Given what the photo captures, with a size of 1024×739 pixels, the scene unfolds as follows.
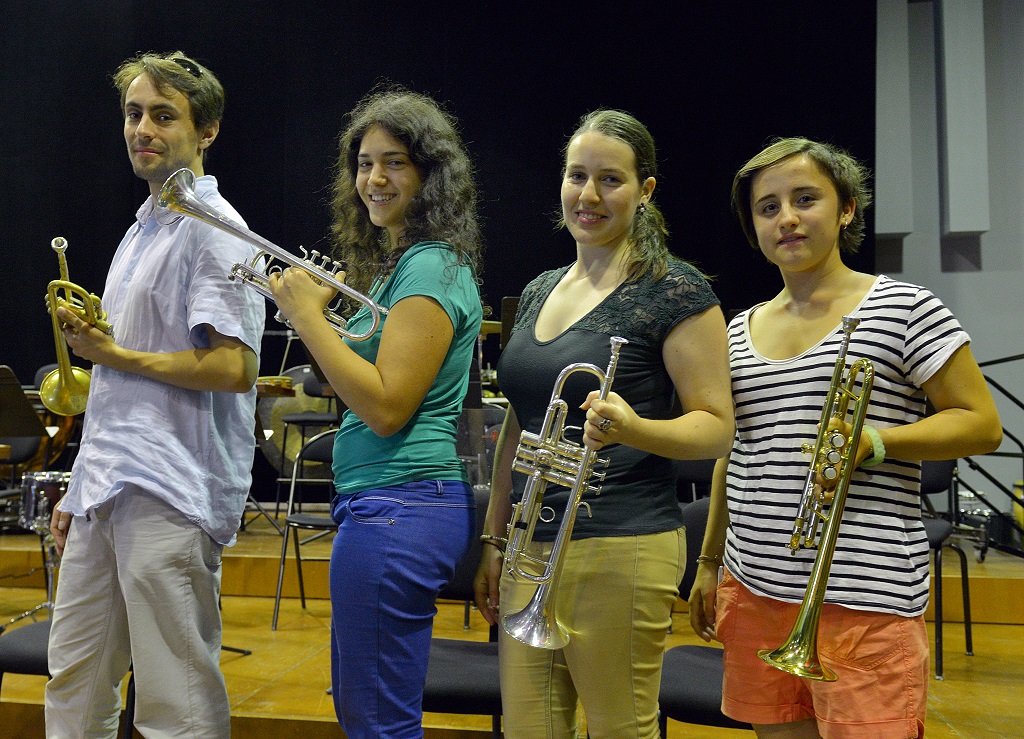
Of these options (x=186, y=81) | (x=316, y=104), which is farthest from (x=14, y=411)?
(x=316, y=104)

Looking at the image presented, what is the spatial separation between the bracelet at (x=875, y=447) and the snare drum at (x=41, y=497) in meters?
3.26

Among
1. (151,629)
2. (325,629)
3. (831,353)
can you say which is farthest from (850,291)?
(325,629)

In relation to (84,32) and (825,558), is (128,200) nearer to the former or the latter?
(84,32)

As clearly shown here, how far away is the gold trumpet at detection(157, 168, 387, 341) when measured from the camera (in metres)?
1.69

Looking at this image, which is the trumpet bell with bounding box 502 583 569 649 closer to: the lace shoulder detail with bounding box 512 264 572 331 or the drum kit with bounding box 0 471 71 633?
the lace shoulder detail with bounding box 512 264 572 331

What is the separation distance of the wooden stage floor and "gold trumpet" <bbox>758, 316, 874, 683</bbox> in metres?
1.63

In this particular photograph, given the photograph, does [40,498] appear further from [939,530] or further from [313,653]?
[939,530]

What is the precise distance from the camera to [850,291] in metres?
1.69

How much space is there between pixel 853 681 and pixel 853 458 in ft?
1.17

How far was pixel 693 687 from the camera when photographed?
223 centimetres

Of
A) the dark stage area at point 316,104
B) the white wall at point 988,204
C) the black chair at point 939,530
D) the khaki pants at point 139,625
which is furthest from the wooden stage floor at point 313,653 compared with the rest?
the dark stage area at point 316,104

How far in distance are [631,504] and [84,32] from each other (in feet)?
24.8

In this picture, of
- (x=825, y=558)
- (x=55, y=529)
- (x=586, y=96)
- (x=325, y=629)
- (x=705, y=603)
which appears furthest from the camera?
(x=586, y=96)

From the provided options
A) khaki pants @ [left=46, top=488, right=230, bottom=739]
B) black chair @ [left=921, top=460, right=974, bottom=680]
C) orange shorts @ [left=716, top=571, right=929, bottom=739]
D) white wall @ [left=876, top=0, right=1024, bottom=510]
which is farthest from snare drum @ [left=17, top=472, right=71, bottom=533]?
white wall @ [left=876, top=0, right=1024, bottom=510]
